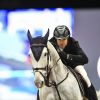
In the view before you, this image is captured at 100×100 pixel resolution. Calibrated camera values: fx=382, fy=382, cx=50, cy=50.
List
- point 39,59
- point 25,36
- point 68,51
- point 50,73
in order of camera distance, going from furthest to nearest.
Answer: point 25,36 → point 68,51 → point 50,73 → point 39,59

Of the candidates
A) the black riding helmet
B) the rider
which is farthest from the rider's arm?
the black riding helmet

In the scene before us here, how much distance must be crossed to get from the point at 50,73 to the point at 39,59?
199 mm

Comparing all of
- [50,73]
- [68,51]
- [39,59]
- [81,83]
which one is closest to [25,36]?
[68,51]

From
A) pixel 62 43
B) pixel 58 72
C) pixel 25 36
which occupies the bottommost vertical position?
pixel 25 36

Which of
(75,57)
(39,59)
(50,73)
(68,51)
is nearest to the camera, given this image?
(39,59)

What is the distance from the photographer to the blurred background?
3240 mm

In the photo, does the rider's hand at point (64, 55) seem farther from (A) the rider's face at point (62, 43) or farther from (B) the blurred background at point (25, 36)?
(B) the blurred background at point (25, 36)

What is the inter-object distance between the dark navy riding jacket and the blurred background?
90 cm

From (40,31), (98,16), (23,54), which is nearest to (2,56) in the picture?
(23,54)

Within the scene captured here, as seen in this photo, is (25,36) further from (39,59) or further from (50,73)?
(39,59)

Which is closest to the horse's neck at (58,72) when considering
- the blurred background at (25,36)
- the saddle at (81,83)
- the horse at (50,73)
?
the horse at (50,73)

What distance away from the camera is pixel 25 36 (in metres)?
3.33

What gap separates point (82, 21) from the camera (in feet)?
10.9

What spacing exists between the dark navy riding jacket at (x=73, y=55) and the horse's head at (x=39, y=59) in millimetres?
221
